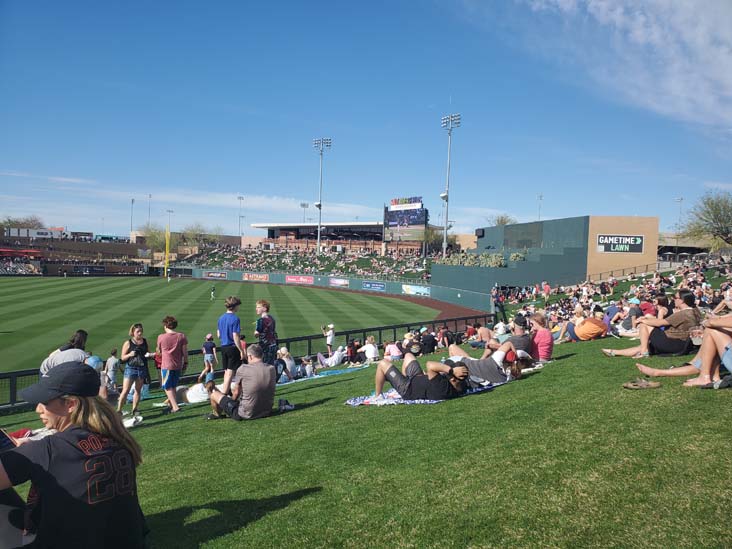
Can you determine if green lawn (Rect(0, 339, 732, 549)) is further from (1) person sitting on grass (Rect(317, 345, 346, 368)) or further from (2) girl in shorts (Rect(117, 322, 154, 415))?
(1) person sitting on grass (Rect(317, 345, 346, 368))

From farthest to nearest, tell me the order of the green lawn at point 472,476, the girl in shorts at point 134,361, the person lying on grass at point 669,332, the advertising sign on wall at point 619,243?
the advertising sign on wall at point 619,243, the girl in shorts at point 134,361, the person lying on grass at point 669,332, the green lawn at point 472,476

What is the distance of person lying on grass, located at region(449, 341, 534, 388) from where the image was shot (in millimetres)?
8039

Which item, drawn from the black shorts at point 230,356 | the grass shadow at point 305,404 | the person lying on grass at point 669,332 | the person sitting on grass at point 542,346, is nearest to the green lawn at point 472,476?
the grass shadow at point 305,404

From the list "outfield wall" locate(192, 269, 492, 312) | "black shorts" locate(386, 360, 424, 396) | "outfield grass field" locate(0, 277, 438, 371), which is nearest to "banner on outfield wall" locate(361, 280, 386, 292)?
"outfield wall" locate(192, 269, 492, 312)

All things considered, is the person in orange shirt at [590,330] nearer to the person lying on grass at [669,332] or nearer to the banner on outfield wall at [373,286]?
the person lying on grass at [669,332]

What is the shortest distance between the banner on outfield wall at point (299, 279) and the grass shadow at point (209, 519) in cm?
6021

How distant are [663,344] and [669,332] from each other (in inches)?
9.3

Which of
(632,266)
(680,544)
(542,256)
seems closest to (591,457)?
(680,544)

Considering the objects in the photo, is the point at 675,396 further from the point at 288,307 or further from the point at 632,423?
the point at 288,307

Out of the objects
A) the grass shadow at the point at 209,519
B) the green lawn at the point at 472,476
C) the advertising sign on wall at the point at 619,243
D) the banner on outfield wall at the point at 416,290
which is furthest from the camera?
the banner on outfield wall at the point at 416,290

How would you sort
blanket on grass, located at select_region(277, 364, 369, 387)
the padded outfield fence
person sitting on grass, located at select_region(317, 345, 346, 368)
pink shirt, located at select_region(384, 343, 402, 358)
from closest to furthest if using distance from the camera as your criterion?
the padded outfield fence, blanket on grass, located at select_region(277, 364, 369, 387), pink shirt, located at select_region(384, 343, 402, 358), person sitting on grass, located at select_region(317, 345, 346, 368)

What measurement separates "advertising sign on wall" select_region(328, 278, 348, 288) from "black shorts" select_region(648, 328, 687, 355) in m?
52.5

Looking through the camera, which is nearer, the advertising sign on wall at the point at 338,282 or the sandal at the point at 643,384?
the sandal at the point at 643,384

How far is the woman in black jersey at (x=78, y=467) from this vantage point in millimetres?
2689
